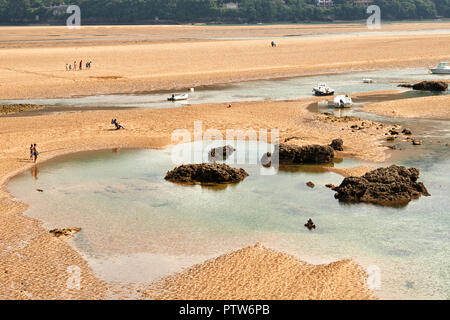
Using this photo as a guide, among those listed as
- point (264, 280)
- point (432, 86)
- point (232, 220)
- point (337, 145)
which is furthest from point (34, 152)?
point (432, 86)

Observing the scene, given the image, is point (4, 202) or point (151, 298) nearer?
point (151, 298)

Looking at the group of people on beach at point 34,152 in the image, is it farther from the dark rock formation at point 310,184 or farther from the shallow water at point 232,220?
the dark rock formation at point 310,184

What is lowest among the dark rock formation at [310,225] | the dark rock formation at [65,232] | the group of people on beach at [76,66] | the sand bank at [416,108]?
the dark rock formation at [65,232]

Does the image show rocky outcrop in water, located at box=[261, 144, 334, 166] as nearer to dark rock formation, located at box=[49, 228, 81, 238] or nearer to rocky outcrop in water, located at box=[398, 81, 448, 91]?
dark rock formation, located at box=[49, 228, 81, 238]

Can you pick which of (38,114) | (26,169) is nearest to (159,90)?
(38,114)

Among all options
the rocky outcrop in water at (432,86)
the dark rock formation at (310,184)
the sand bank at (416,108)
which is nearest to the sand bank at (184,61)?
the rocky outcrop in water at (432,86)

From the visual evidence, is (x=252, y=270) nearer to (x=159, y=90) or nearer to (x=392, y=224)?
(x=392, y=224)

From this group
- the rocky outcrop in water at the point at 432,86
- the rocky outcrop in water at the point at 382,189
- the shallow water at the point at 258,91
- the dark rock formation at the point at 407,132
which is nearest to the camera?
the rocky outcrop in water at the point at 382,189

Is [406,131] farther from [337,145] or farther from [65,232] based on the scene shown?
[65,232]
